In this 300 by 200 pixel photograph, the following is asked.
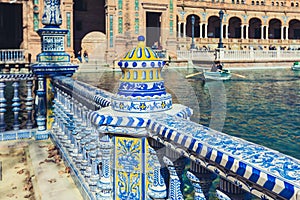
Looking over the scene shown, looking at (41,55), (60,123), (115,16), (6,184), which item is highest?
(115,16)

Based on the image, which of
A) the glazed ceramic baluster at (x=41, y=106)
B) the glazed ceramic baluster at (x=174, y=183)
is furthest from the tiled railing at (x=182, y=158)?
the glazed ceramic baluster at (x=41, y=106)

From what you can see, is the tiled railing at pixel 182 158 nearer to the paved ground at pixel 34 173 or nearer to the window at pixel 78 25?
the paved ground at pixel 34 173

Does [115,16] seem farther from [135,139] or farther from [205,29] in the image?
[135,139]

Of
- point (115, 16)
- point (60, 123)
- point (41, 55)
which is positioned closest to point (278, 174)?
point (60, 123)

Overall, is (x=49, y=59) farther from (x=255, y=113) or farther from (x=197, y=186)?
(x=255, y=113)

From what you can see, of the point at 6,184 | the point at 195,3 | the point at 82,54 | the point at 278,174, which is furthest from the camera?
the point at 195,3

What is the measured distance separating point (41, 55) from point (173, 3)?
106 ft

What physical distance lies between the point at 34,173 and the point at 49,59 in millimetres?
2075

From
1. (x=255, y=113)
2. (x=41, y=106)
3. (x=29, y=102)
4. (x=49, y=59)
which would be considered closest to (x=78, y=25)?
(x=255, y=113)

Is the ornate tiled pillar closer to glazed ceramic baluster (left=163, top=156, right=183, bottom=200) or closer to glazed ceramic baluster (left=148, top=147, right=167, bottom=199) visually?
glazed ceramic baluster (left=148, top=147, right=167, bottom=199)

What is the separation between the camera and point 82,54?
36.2 metres

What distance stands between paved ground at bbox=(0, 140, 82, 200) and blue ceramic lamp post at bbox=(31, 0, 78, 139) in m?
0.55

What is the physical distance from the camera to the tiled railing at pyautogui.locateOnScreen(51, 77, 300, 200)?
4.16 ft

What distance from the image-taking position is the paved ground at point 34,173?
3709 millimetres
